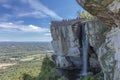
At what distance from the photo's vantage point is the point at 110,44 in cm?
2823

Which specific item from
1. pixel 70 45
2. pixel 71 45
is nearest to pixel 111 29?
pixel 71 45

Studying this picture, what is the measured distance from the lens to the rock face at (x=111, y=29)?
23.5 meters

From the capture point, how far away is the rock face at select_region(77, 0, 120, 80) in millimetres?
23494

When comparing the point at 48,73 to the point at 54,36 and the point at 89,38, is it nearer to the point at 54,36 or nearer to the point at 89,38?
the point at 54,36

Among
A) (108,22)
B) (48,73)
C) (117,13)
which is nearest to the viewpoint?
(117,13)

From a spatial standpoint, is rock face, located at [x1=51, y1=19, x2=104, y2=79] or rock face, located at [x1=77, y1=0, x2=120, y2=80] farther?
rock face, located at [x1=51, y1=19, x2=104, y2=79]

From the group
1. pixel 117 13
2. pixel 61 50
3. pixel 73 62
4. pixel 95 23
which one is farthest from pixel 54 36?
pixel 117 13

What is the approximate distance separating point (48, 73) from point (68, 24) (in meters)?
10.5

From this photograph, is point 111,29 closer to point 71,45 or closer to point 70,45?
point 71,45

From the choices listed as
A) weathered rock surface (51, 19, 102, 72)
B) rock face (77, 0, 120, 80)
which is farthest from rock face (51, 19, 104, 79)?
rock face (77, 0, 120, 80)

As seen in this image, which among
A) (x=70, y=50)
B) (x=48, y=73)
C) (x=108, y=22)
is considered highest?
(x=108, y=22)

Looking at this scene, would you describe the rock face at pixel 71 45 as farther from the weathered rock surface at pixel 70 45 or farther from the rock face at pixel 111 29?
the rock face at pixel 111 29

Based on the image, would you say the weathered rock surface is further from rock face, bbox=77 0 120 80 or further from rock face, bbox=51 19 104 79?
rock face, bbox=77 0 120 80

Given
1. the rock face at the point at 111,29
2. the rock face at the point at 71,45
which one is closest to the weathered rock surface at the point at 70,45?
the rock face at the point at 71,45
